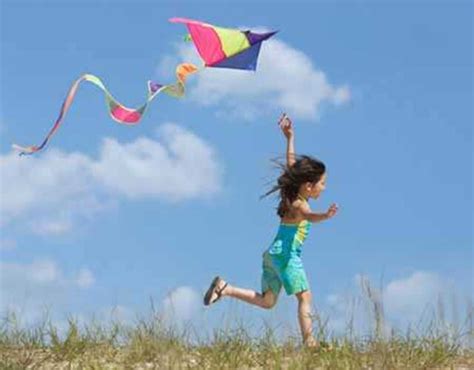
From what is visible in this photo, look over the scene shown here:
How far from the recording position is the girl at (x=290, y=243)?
27.8ft

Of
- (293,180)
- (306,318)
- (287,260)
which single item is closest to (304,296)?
(306,318)

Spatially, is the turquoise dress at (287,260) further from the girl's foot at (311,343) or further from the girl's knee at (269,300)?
the girl's foot at (311,343)

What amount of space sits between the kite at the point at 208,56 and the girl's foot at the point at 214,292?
62.2 inches

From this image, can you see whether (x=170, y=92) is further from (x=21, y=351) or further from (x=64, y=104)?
(x=21, y=351)

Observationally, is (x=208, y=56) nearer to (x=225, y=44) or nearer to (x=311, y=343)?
(x=225, y=44)

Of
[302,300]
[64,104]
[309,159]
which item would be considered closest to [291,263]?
[302,300]

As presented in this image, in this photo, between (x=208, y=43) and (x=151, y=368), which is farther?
(x=208, y=43)

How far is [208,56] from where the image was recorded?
8.34 metres

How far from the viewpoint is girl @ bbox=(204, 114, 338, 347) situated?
848 centimetres

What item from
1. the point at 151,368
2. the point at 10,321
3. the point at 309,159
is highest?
the point at 309,159

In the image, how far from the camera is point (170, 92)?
8.47 meters

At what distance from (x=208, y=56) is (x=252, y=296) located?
2.11m

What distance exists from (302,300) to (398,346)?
107 cm

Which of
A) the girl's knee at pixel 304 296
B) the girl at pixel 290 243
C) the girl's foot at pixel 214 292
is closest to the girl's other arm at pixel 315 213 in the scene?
the girl at pixel 290 243
